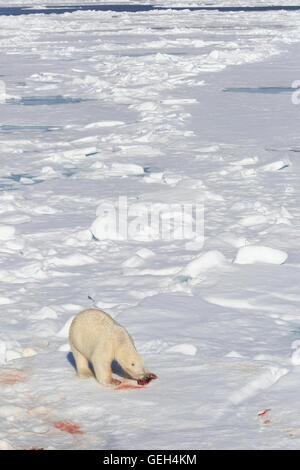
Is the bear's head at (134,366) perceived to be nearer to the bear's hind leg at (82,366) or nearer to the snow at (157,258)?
the snow at (157,258)

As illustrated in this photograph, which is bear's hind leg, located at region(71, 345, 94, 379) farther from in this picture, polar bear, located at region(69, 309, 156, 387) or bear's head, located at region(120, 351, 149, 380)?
bear's head, located at region(120, 351, 149, 380)

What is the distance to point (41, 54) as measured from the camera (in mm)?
18703

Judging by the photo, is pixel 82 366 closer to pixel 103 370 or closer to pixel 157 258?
pixel 103 370

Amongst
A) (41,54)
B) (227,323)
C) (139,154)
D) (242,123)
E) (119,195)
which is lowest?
(227,323)

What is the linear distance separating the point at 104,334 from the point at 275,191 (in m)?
3.69

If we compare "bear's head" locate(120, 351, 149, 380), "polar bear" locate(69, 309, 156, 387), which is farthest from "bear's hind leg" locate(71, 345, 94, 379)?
"bear's head" locate(120, 351, 149, 380)

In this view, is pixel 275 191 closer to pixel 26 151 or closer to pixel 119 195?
pixel 119 195

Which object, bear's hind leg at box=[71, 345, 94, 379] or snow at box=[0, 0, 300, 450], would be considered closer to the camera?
snow at box=[0, 0, 300, 450]

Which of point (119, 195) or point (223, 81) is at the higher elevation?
point (223, 81)

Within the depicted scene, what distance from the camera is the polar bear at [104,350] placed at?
289 centimetres

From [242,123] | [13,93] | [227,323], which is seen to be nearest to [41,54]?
[13,93]

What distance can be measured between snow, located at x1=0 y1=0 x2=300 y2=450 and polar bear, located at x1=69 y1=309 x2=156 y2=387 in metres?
0.06

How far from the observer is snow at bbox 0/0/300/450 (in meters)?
2.66

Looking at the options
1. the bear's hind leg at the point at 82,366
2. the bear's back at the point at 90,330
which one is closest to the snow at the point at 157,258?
the bear's hind leg at the point at 82,366
